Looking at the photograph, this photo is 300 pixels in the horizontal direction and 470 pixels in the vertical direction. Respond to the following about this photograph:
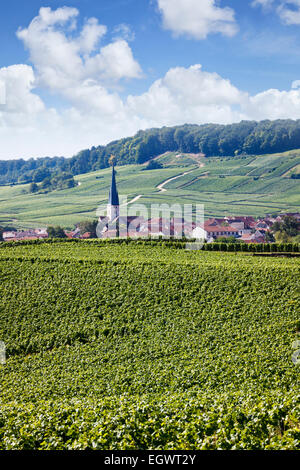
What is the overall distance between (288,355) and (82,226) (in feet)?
267

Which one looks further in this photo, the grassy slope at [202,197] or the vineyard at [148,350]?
the grassy slope at [202,197]

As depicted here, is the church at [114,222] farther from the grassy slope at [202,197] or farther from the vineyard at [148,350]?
the grassy slope at [202,197]

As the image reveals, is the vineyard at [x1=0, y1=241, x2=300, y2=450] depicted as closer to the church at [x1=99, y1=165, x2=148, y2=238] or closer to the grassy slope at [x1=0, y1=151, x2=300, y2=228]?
the church at [x1=99, y1=165, x2=148, y2=238]

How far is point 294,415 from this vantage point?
11.1 meters

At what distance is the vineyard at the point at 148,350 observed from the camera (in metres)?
11.0

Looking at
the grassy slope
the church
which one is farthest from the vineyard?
the grassy slope

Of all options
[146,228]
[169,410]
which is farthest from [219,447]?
[146,228]

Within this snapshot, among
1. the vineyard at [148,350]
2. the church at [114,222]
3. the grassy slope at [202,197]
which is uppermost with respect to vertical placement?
the grassy slope at [202,197]

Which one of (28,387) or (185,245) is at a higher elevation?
(185,245)

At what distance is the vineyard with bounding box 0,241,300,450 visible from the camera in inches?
434

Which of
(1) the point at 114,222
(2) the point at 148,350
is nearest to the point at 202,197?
(1) the point at 114,222

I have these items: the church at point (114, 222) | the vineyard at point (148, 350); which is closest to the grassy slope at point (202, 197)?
the church at point (114, 222)

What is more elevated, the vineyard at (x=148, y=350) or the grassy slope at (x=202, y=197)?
the grassy slope at (x=202, y=197)

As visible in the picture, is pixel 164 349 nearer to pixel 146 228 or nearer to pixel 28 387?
pixel 28 387
